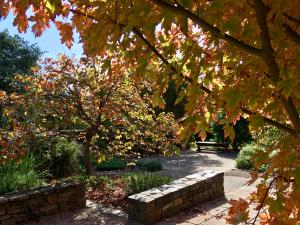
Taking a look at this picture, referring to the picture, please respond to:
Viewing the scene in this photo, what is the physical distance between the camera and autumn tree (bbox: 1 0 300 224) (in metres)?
1.73

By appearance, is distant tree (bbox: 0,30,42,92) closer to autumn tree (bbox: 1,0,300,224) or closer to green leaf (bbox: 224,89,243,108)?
autumn tree (bbox: 1,0,300,224)

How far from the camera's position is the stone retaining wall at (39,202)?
231 inches

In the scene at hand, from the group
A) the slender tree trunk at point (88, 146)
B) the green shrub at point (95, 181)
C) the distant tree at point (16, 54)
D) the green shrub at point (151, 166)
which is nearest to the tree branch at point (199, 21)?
the slender tree trunk at point (88, 146)

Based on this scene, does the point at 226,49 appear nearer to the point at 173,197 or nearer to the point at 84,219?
the point at 173,197

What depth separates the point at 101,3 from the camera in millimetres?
2135

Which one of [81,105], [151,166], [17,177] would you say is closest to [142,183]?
[81,105]

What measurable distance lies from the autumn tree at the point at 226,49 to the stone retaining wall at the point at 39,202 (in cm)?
405

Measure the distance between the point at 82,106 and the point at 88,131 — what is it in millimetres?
582

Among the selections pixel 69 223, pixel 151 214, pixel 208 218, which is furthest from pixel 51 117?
pixel 208 218

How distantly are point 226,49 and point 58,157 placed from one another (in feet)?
26.9

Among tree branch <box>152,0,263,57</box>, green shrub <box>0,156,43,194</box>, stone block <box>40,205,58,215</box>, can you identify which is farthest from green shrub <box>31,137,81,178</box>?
tree branch <box>152,0,263,57</box>

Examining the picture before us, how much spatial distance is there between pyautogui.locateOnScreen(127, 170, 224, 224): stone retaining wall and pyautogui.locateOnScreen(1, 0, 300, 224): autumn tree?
134 inches

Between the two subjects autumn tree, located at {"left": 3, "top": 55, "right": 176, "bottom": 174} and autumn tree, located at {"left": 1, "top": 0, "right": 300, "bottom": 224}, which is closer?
autumn tree, located at {"left": 1, "top": 0, "right": 300, "bottom": 224}

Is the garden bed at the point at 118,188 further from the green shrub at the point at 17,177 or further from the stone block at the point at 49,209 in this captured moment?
the green shrub at the point at 17,177
